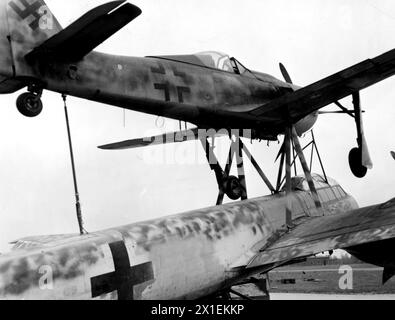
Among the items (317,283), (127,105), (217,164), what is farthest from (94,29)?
(317,283)

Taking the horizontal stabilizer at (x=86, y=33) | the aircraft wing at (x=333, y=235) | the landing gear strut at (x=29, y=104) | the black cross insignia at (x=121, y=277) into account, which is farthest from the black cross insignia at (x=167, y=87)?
the black cross insignia at (x=121, y=277)

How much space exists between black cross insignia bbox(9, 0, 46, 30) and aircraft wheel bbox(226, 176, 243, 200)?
620 cm

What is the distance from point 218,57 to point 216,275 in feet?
18.0

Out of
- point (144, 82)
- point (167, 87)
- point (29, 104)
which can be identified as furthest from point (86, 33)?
point (167, 87)

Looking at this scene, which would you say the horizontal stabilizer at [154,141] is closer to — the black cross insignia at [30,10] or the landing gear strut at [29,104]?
the black cross insignia at [30,10]

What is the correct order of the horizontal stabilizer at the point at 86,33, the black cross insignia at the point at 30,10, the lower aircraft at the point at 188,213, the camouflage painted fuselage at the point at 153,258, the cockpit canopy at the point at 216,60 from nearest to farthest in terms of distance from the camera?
the camouflage painted fuselage at the point at 153,258, the lower aircraft at the point at 188,213, the horizontal stabilizer at the point at 86,33, the black cross insignia at the point at 30,10, the cockpit canopy at the point at 216,60

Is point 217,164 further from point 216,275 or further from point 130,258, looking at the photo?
point 130,258

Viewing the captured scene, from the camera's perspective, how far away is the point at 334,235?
8.17 meters

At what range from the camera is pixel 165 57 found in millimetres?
10156

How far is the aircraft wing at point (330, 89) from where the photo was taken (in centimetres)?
985

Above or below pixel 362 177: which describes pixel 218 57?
above

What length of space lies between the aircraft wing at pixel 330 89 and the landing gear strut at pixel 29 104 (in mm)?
5427

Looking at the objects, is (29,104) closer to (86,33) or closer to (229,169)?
(86,33)

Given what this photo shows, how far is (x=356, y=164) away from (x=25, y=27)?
8697mm
